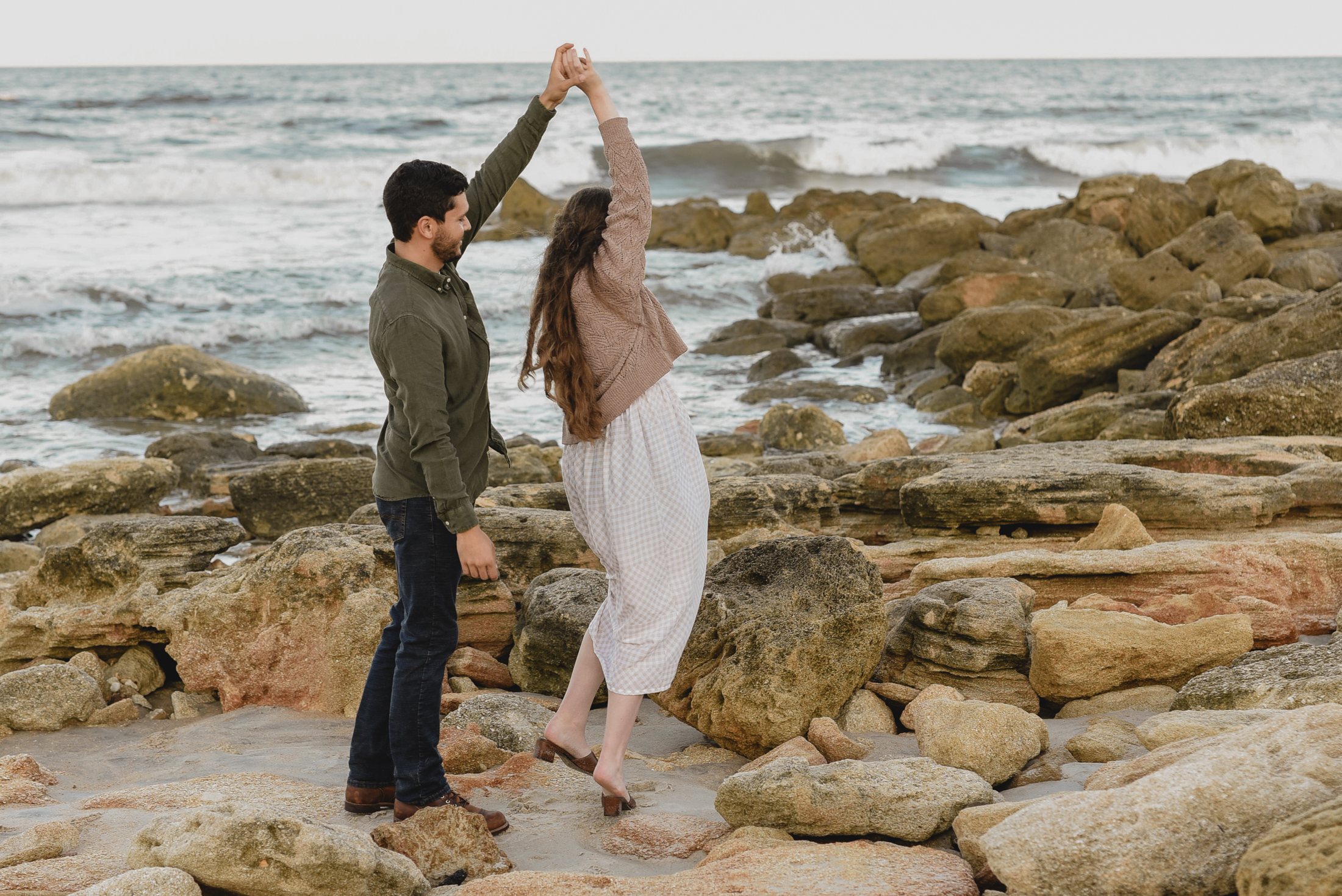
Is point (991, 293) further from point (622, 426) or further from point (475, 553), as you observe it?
point (475, 553)

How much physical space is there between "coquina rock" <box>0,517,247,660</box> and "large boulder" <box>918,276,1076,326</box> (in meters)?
10.8

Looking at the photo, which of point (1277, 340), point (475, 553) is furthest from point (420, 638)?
point (1277, 340)

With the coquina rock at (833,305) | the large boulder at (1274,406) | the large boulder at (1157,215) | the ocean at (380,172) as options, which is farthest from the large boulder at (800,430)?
the large boulder at (1157,215)

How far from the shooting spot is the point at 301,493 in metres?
7.82

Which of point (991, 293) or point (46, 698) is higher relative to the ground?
point (991, 293)

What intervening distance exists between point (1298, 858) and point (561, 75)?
2.83 metres

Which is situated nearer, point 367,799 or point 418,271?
point 418,271

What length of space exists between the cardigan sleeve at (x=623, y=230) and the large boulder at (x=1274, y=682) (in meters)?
2.37

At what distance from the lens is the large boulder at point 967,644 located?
175 inches

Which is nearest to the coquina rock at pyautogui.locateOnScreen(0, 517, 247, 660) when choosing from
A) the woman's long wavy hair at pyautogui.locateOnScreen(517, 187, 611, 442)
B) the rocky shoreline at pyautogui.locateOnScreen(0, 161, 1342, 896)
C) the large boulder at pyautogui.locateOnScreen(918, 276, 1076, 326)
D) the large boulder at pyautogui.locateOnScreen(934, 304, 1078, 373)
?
the rocky shoreline at pyautogui.locateOnScreen(0, 161, 1342, 896)

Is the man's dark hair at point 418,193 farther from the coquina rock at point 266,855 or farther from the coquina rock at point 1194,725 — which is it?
the coquina rock at point 1194,725

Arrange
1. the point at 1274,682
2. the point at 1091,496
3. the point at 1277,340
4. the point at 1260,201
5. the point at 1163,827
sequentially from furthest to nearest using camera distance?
the point at 1260,201
the point at 1277,340
the point at 1091,496
the point at 1274,682
the point at 1163,827

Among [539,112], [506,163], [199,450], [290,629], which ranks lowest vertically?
[199,450]

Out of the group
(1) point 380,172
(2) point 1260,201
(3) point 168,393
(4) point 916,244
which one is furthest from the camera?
(1) point 380,172
